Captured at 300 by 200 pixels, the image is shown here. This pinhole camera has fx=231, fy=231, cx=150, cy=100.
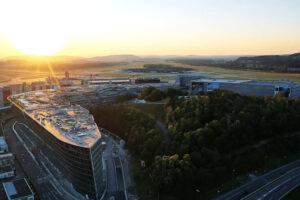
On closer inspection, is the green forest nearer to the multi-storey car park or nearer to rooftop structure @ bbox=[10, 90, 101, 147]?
the multi-storey car park

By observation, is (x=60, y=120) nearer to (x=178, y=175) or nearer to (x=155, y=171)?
(x=155, y=171)

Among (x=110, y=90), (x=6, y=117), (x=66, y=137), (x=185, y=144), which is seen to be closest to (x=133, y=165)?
(x=185, y=144)

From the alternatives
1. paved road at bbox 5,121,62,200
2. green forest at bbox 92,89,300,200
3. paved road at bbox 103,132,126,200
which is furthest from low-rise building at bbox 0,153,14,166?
green forest at bbox 92,89,300,200

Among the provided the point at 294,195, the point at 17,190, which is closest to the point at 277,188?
the point at 294,195

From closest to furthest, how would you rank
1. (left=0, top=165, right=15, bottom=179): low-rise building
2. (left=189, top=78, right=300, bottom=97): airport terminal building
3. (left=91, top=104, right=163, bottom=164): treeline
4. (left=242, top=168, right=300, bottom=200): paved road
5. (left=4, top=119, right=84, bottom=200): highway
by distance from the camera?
(left=242, top=168, right=300, bottom=200): paved road, (left=4, top=119, right=84, bottom=200): highway, (left=0, top=165, right=15, bottom=179): low-rise building, (left=91, top=104, right=163, bottom=164): treeline, (left=189, top=78, right=300, bottom=97): airport terminal building

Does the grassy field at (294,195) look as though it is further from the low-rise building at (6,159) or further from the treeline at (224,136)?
the low-rise building at (6,159)

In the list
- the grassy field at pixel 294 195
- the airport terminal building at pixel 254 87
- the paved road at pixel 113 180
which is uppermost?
the airport terminal building at pixel 254 87

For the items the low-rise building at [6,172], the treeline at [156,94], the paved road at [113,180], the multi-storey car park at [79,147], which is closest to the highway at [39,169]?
the low-rise building at [6,172]
